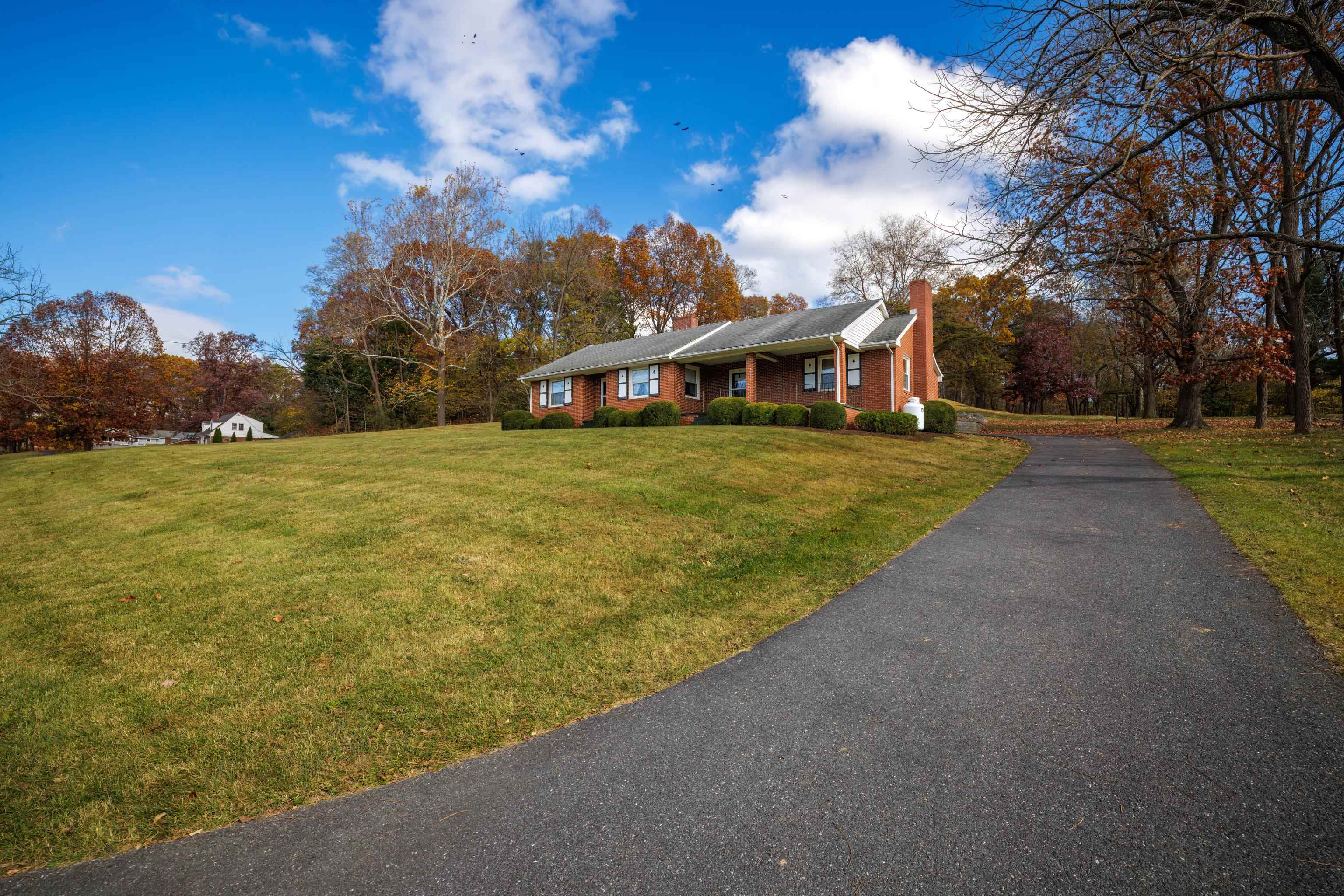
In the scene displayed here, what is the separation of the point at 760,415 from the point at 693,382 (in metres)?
6.67

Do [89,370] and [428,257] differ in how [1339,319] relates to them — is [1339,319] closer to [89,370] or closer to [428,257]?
[428,257]

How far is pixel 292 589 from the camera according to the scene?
518 cm

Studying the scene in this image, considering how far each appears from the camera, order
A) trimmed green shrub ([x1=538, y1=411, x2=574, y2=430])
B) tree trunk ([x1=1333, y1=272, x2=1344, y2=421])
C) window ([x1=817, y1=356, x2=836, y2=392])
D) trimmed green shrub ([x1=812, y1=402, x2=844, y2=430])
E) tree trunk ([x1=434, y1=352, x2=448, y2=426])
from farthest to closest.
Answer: tree trunk ([x1=434, y1=352, x2=448, y2=426]) < trimmed green shrub ([x1=538, y1=411, x2=574, y2=430]) < window ([x1=817, y1=356, x2=836, y2=392]) < tree trunk ([x1=1333, y1=272, x2=1344, y2=421]) < trimmed green shrub ([x1=812, y1=402, x2=844, y2=430])

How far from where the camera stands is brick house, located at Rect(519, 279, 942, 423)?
21891 millimetres

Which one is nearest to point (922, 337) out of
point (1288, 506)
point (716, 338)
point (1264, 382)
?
point (716, 338)

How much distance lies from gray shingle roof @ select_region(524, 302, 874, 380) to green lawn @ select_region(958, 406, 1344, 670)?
35.0ft

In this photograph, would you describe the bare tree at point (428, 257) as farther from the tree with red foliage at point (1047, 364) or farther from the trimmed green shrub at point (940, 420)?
the tree with red foliage at point (1047, 364)

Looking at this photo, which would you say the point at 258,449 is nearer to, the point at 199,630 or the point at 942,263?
the point at 199,630

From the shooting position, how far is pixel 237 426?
184 ft

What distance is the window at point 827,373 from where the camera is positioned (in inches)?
884

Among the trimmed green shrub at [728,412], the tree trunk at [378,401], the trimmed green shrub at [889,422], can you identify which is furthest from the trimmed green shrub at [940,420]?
the tree trunk at [378,401]

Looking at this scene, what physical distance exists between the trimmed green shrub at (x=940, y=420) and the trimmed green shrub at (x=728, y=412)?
254 inches

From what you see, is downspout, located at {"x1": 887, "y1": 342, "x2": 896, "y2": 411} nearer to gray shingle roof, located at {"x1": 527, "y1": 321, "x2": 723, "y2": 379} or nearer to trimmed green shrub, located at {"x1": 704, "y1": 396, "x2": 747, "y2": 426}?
trimmed green shrub, located at {"x1": 704, "y1": 396, "x2": 747, "y2": 426}

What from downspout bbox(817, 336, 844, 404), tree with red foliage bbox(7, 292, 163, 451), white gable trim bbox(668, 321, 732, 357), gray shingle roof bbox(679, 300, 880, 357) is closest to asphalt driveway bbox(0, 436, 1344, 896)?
downspout bbox(817, 336, 844, 404)
